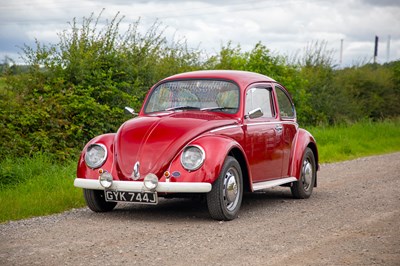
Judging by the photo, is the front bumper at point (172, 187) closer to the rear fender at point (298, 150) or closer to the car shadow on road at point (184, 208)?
the car shadow on road at point (184, 208)

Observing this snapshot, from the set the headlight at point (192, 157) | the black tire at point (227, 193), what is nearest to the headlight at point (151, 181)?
the headlight at point (192, 157)

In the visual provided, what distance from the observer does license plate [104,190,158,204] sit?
8.09 metres

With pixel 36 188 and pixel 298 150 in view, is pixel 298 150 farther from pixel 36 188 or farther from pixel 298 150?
pixel 36 188

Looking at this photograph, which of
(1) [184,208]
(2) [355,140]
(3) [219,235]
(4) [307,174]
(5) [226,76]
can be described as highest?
(5) [226,76]

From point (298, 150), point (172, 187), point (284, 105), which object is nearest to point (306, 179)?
point (298, 150)

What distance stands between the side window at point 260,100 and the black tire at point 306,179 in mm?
991

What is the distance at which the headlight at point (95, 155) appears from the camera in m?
8.54

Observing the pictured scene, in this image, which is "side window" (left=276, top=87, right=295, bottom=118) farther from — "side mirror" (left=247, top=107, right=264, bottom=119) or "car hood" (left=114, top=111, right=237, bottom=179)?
"car hood" (left=114, top=111, right=237, bottom=179)

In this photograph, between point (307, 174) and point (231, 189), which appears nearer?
point (231, 189)

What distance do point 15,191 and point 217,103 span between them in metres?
3.20

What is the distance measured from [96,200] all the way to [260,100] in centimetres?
272

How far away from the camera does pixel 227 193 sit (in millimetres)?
8375

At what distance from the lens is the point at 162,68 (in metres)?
17.3

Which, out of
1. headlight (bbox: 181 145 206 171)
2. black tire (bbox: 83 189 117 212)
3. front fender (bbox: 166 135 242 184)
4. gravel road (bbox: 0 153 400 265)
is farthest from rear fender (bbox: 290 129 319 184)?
black tire (bbox: 83 189 117 212)
